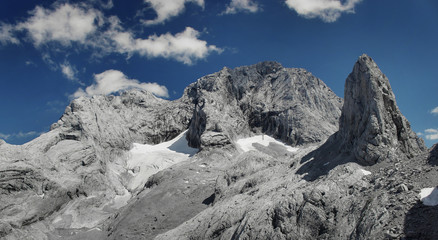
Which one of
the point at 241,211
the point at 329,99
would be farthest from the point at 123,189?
the point at 329,99

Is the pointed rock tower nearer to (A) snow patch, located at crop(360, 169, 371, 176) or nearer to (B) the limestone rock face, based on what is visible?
(A) snow patch, located at crop(360, 169, 371, 176)

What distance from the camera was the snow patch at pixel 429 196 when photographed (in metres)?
20.8

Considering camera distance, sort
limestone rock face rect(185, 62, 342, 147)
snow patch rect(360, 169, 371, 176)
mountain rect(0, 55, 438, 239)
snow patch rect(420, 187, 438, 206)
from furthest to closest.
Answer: limestone rock face rect(185, 62, 342, 147) < snow patch rect(360, 169, 371, 176) < mountain rect(0, 55, 438, 239) < snow patch rect(420, 187, 438, 206)

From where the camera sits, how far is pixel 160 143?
123625mm

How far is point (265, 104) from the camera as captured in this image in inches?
4975

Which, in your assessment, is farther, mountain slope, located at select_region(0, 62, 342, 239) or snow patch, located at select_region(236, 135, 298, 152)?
snow patch, located at select_region(236, 135, 298, 152)

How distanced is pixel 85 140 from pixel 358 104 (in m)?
75.1

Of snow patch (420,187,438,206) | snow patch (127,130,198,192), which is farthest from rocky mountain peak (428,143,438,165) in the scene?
snow patch (127,130,198,192)

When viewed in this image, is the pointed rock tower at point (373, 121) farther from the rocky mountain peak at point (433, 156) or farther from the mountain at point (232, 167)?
the rocky mountain peak at point (433, 156)

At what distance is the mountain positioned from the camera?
1030 inches

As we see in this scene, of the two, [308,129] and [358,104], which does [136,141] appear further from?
[358,104]

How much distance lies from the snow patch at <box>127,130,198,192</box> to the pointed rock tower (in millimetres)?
59682

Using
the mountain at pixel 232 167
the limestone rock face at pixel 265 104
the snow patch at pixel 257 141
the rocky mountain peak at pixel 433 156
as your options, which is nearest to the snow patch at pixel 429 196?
the mountain at pixel 232 167

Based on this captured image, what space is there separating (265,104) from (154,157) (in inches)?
1775
